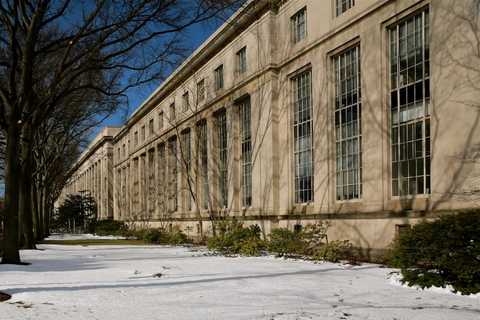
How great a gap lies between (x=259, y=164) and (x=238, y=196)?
410 centimetres

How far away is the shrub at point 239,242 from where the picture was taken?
70.3ft

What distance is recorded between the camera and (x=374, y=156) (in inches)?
720

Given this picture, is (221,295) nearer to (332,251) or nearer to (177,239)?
(332,251)

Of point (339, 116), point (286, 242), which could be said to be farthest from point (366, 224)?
point (339, 116)

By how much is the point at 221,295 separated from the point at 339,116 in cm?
1206

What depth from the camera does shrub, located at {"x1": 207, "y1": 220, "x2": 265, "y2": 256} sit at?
70.3ft

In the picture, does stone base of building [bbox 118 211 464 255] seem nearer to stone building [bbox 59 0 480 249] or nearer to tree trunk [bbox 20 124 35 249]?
stone building [bbox 59 0 480 249]

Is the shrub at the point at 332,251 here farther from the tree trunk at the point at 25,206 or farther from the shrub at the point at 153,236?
the shrub at the point at 153,236

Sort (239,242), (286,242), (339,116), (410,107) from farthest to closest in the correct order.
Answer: (239,242)
(339,116)
(286,242)
(410,107)

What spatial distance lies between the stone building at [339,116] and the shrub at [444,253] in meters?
4.09

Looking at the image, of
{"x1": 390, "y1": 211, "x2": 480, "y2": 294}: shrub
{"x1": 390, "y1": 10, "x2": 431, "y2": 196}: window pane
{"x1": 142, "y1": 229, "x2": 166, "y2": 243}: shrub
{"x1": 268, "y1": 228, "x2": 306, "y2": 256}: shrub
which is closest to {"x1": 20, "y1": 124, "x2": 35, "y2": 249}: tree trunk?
{"x1": 142, "y1": 229, "x2": 166, "y2": 243}: shrub

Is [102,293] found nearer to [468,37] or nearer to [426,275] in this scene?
[426,275]

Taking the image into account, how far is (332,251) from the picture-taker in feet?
59.3

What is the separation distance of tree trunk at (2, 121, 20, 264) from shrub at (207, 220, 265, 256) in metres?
8.41
